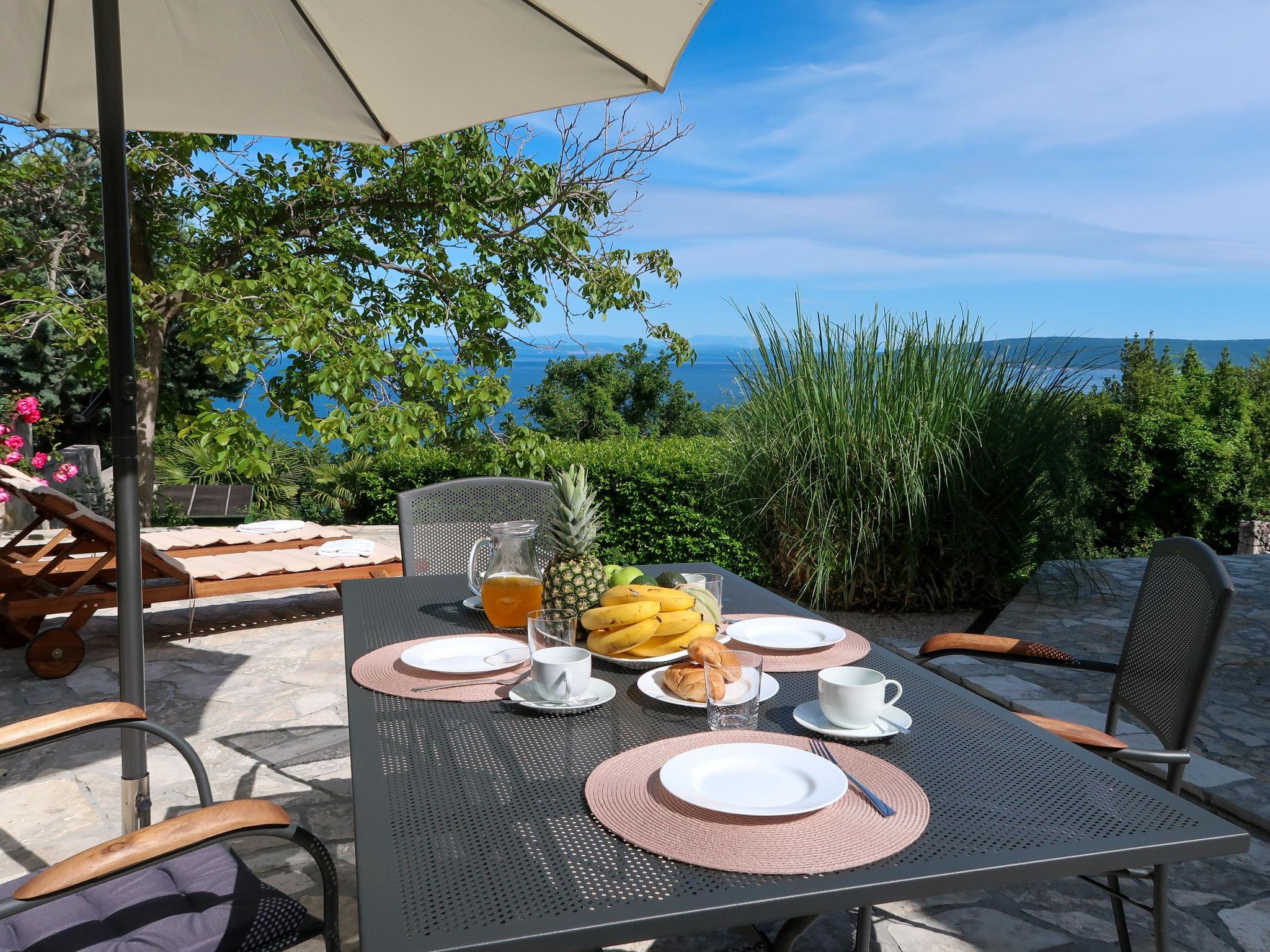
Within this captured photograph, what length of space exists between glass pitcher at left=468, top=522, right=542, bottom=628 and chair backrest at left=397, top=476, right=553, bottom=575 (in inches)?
36.4

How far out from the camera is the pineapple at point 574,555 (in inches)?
63.6

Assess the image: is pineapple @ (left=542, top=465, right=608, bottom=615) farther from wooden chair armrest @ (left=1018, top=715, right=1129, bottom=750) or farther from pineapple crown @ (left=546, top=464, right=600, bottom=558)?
wooden chair armrest @ (left=1018, top=715, right=1129, bottom=750)

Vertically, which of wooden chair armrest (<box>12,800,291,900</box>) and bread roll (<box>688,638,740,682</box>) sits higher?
bread roll (<box>688,638,740,682</box>)

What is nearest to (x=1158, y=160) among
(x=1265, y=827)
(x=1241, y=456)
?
(x=1241, y=456)

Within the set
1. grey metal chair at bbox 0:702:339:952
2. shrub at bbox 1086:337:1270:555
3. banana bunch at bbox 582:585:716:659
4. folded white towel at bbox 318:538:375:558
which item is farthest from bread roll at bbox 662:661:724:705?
shrub at bbox 1086:337:1270:555

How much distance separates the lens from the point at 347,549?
4746 millimetres

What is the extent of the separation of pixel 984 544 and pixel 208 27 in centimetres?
414

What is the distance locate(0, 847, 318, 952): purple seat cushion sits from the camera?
1165mm

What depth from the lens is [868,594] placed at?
4621 mm

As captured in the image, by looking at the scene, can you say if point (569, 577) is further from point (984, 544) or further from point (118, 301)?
point (984, 544)

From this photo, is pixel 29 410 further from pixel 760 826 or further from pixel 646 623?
pixel 760 826

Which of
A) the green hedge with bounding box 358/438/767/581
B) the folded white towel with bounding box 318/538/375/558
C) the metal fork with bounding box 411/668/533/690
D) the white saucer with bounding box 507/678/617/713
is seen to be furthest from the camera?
the green hedge with bounding box 358/438/767/581

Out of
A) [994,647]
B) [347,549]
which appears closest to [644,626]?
[994,647]

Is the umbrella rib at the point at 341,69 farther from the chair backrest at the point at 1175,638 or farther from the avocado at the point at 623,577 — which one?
the chair backrest at the point at 1175,638
